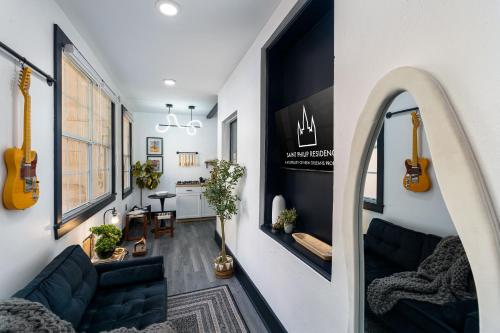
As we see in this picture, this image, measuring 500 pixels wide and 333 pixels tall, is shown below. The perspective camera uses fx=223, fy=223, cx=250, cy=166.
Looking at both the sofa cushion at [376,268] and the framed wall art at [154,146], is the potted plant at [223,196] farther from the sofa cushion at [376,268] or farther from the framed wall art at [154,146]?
the framed wall art at [154,146]

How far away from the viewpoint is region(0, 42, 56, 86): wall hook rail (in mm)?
1227

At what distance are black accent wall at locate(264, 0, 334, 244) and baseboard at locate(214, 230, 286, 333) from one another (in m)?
0.76

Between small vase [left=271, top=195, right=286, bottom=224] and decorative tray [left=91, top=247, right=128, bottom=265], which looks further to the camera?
decorative tray [left=91, top=247, right=128, bottom=265]

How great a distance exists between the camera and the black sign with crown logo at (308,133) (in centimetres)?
149

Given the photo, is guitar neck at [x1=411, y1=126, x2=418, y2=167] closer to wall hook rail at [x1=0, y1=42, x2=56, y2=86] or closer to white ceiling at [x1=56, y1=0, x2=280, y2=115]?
white ceiling at [x1=56, y1=0, x2=280, y2=115]

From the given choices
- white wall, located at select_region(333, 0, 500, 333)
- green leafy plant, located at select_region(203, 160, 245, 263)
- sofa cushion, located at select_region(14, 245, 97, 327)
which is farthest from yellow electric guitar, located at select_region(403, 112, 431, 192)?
green leafy plant, located at select_region(203, 160, 245, 263)

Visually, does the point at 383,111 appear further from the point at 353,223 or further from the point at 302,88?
the point at 302,88

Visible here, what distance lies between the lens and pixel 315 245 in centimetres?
158

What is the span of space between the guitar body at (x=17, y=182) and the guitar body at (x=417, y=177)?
197cm

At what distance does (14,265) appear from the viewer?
Answer: 1.34 m

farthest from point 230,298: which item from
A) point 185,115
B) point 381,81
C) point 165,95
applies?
point 185,115

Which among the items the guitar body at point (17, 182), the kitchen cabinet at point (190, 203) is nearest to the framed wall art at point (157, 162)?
the kitchen cabinet at point (190, 203)

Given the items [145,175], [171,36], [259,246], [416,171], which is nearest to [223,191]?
[259,246]

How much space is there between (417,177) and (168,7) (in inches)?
84.1
